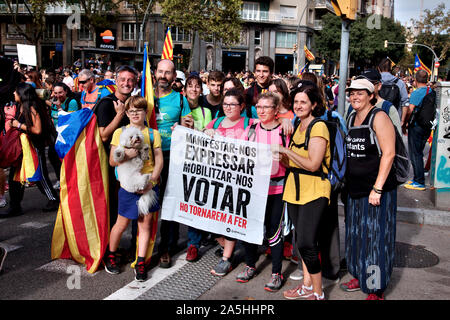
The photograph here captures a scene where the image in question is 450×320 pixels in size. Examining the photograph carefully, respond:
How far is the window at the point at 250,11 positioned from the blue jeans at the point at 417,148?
46.0 meters

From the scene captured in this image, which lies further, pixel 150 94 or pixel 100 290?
pixel 150 94

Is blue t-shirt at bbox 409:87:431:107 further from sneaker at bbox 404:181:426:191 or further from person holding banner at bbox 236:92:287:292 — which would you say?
person holding banner at bbox 236:92:287:292

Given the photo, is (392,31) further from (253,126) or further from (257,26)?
(253,126)

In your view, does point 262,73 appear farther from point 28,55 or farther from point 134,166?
point 28,55

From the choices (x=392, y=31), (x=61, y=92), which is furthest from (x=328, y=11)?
(x=61, y=92)

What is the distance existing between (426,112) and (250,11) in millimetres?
46933

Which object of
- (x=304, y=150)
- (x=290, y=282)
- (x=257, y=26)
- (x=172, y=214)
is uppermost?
(x=257, y=26)

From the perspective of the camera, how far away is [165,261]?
4.70m

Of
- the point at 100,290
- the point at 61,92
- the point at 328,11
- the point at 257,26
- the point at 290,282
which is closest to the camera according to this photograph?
the point at 100,290

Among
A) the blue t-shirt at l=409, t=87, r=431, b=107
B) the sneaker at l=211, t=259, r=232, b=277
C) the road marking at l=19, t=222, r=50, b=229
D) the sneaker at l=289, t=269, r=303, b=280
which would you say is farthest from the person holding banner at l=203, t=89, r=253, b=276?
the blue t-shirt at l=409, t=87, r=431, b=107

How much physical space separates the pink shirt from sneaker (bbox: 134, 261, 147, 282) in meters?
1.39

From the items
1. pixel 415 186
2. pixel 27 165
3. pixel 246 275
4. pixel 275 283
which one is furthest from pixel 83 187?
pixel 415 186

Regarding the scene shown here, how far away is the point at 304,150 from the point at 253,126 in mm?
727

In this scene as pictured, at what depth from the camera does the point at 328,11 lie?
5747 centimetres
